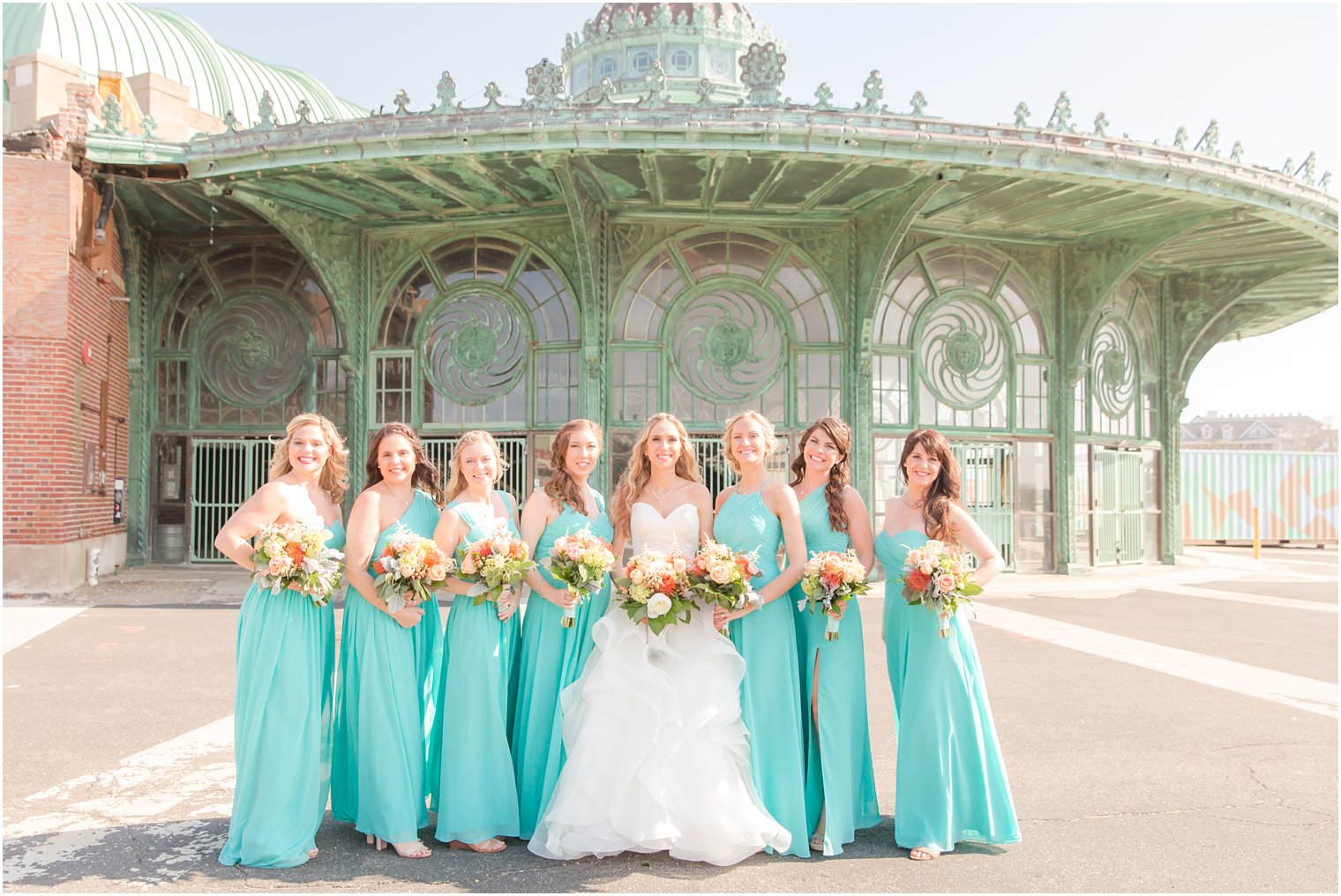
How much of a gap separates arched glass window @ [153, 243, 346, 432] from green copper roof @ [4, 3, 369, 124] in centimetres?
635

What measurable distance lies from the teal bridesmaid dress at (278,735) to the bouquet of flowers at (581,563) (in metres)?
1.20

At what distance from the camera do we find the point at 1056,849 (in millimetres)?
4551

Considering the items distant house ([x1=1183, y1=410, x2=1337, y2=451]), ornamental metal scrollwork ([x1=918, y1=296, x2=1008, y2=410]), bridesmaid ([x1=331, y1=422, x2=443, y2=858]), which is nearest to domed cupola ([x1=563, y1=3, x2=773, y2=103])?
ornamental metal scrollwork ([x1=918, y1=296, x2=1008, y2=410])

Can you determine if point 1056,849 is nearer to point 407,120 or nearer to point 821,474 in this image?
point 821,474

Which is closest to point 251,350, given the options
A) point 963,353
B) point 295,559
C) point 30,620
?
point 30,620

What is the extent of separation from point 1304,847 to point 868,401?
38.0 feet

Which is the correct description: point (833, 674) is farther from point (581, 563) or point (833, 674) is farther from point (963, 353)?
point (963, 353)

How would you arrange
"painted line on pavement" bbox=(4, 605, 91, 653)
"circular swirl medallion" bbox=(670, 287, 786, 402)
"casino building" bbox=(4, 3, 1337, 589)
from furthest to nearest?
"circular swirl medallion" bbox=(670, 287, 786, 402), "casino building" bbox=(4, 3, 1337, 589), "painted line on pavement" bbox=(4, 605, 91, 653)

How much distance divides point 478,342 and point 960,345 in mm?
8226

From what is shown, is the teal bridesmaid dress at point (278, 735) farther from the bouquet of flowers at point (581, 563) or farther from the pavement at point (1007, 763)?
the bouquet of flowers at point (581, 563)

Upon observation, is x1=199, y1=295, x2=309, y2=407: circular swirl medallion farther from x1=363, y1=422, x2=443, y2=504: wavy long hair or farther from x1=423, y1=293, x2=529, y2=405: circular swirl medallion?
x1=363, y1=422, x2=443, y2=504: wavy long hair

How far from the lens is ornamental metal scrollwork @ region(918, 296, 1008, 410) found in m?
16.5

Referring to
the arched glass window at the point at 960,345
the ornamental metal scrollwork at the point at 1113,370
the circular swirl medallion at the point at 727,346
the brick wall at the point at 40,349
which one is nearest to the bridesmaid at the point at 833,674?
the circular swirl medallion at the point at 727,346

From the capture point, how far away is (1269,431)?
249 feet
